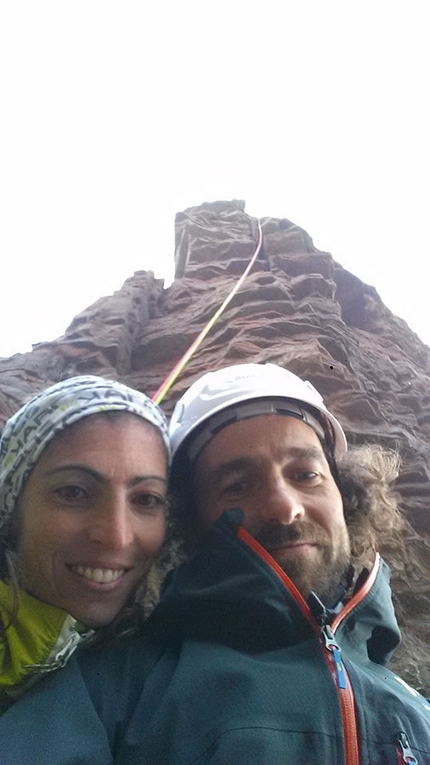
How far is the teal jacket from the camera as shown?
1898 millimetres

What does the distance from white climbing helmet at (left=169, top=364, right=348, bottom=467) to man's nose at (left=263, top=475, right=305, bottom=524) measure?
0.50 meters

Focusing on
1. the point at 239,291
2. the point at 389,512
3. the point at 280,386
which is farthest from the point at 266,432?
the point at 239,291

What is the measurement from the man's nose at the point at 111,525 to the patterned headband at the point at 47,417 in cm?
41

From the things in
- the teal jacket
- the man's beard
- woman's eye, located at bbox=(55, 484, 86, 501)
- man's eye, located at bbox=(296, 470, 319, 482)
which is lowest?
the teal jacket

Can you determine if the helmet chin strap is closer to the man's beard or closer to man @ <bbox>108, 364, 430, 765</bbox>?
man @ <bbox>108, 364, 430, 765</bbox>

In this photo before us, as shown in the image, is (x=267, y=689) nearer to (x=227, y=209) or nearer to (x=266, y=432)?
(x=266, y=432)

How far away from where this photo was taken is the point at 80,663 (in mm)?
2363

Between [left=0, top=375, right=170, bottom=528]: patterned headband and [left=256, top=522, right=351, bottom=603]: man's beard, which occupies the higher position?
[left=0, top=375, right=170, bottom=528]: patterned headband

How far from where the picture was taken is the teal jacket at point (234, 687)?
190 centimetres

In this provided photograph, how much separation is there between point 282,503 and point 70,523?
102cm

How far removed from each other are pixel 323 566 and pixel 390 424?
5.39m

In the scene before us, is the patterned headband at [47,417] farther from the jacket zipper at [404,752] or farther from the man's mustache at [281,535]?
the jacket zipper at [404,752]

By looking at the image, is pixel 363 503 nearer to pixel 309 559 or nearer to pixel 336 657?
pixel 309 559

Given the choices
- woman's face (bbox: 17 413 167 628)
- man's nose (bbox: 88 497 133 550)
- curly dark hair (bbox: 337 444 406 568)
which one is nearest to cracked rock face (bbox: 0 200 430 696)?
curly dark hair (bbox: 337 444 406 568)
